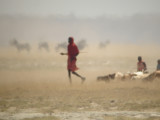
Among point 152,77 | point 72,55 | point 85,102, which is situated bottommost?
point 85,102

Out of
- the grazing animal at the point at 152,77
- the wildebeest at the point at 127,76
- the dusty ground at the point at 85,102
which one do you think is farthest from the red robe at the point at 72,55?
the grazing animal at the point at 152,77

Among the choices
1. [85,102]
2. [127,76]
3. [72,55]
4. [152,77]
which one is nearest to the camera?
[85,102]

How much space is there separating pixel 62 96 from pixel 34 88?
10.1 ft

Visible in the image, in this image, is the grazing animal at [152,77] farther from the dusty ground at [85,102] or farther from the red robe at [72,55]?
the red robe at [72,55]

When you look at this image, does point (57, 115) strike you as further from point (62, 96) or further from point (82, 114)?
point (62, 96)

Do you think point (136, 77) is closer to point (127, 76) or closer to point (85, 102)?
point (127, 76)

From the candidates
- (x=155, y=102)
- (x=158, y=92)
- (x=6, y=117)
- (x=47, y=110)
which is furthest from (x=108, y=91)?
(x=6, y=117)

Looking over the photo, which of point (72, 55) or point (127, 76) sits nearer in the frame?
point (72, 55)

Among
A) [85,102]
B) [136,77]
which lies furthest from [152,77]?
[85,102]

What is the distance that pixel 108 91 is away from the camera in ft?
57.8

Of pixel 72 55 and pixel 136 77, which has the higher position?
pixel 72 55

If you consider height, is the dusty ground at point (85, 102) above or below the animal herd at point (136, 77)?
below

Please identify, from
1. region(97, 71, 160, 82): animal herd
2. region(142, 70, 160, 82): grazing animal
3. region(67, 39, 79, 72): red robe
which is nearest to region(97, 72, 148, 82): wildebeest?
region(97, 71, 160, 82): animal herd

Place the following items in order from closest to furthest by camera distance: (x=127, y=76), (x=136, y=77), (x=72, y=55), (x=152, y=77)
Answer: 1. (x=152, y=77)
2. (x=72, y=55)
3. (x=136, y=77)
4. (x=127, y=76)
